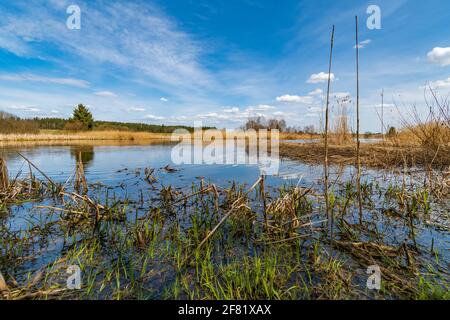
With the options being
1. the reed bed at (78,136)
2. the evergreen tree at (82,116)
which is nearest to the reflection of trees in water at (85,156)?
the reed bed at (78,136)

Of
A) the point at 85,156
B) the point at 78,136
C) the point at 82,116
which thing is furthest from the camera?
the point at 82,116

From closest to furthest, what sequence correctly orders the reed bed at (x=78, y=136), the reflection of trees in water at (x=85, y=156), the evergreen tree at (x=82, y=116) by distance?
Answer: the reflection of trees in water at (x=85, y=156) → the reed bed at (x=78, y=136) → the evergreen tree at (x=82, y=116)

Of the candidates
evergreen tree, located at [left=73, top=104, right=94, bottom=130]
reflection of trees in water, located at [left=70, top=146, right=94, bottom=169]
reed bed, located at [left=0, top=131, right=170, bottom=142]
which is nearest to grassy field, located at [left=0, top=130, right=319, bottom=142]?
reed bed, located at [left=0, top=131, right=170, bottom=142]

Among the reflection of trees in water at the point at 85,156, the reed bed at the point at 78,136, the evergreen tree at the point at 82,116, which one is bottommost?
the reflection of trees in water at the point at 85,156

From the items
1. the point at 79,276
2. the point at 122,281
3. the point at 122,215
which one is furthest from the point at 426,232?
the point at 122,215

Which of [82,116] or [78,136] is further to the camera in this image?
[82,116]

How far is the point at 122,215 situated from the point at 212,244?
6.44 ft

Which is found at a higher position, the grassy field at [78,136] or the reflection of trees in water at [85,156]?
the grassy field at [78,136]

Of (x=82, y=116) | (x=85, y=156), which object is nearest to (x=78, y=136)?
(x=82, y=116)

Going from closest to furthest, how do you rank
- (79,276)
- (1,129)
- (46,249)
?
1. (79,276)
2. (46,249)
3. (1,129)

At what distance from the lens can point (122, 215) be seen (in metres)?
3.77

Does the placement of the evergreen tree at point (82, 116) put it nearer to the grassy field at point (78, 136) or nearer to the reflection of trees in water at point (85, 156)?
the grassy field at point (78, 136)

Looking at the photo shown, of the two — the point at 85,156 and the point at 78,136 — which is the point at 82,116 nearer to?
the point at 78,136
